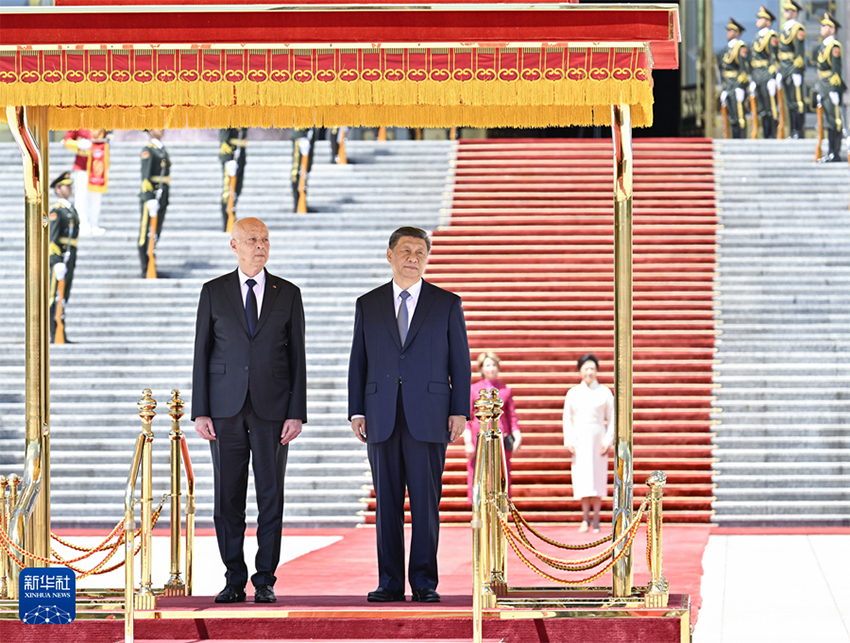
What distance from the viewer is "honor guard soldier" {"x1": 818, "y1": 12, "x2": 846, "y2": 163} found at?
695 inches

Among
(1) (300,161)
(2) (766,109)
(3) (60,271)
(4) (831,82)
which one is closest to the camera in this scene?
(3) (60,271)

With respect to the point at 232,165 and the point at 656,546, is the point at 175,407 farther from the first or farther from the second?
the point at 232,165

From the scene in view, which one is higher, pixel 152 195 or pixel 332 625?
pixel 152 195

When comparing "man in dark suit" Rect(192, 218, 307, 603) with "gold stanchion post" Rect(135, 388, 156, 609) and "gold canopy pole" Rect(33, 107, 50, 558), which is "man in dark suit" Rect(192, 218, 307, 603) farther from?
"gold canopy pole" Rect(33, 107, 50, 558)

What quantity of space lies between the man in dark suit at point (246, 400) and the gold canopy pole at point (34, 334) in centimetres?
80

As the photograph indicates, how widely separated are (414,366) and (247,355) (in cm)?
80

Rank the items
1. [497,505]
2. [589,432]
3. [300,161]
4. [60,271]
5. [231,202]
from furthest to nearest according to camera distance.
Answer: [300,161] < [231,202] < [60,271] < [589,432] < [497,505]

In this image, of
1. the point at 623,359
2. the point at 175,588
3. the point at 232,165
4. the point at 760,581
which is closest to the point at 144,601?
the point at 175,588

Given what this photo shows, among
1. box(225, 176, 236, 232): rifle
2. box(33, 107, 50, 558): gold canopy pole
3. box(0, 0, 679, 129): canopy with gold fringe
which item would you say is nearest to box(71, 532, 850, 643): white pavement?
box(33, 107, 50, 558): gold canopy pole

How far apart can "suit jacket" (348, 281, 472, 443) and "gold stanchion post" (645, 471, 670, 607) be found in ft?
3.05

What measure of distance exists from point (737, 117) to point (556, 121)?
1306 centimetres

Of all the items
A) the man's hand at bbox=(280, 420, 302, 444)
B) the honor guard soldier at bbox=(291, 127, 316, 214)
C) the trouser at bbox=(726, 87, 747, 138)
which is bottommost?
the man's hand at bbox=(280, 420, 302, 444)

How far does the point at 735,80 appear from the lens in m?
19.2

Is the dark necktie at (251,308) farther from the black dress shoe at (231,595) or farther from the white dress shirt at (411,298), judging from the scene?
the black dress shoe at (231,595)
